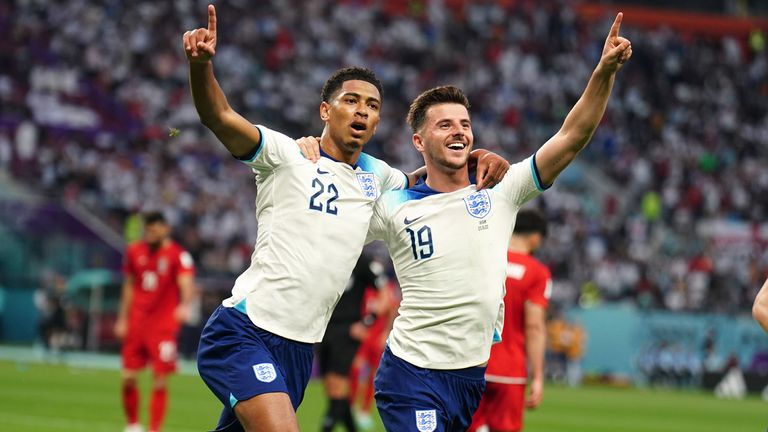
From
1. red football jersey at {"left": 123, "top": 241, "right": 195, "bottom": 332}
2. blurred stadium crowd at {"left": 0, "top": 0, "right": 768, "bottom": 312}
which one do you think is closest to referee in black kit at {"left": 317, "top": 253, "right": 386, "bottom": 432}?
red football jersey at {"left": 123, "top": 241, "right": 195, "bottom": 332}

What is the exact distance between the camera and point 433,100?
701 cm

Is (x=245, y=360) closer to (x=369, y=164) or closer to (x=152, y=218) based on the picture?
(x=369, y=164)

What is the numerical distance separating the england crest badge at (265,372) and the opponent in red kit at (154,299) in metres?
7.43

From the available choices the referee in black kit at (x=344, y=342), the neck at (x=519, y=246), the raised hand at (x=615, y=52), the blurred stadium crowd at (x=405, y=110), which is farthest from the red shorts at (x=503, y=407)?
the blurred stadium crowd at (x=405, y=110)

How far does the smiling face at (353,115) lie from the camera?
6988 millimetres

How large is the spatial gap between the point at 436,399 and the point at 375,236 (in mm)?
1030

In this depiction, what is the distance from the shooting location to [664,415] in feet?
67.9

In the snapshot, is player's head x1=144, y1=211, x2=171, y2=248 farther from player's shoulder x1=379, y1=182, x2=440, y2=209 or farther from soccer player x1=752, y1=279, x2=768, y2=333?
soccer player x1=752, y1=279, x2=768, y2=333

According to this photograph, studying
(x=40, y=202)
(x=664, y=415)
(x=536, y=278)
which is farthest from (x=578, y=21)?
(x=536, y=278)

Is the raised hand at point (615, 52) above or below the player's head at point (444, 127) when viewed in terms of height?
above

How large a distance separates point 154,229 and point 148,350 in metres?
1.38

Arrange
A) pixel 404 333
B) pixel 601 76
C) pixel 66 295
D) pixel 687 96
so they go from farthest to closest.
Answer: pixel 687 96, pixel 66 295, pixel 404 333, pixel 601 76

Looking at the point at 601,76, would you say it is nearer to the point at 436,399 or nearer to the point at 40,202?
the point at 436,399

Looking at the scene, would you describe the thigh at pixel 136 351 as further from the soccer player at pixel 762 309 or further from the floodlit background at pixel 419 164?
the soccer player at pixel 762 309
